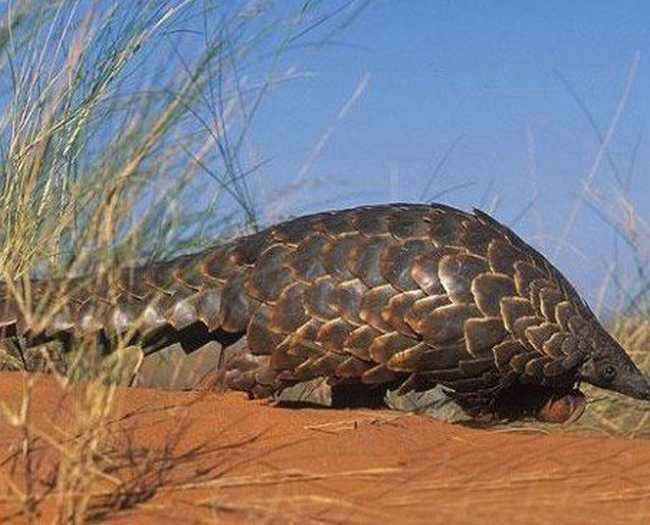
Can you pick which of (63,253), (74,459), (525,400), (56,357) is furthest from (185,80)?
(74,459)

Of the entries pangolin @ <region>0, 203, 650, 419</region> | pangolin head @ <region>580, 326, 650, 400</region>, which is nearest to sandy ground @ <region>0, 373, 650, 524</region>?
pangolin @ <region>0, 203, 650, 419</region>

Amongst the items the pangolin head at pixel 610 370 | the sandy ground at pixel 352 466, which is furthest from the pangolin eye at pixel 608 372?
the sandy ground at pixel 352 466

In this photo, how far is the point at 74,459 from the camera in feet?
10.6

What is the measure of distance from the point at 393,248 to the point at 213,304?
30.6 inches

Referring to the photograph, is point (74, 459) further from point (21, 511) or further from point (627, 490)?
point (627, 490)

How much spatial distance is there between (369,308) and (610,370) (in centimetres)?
127

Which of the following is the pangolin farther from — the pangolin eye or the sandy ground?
the sandy ground

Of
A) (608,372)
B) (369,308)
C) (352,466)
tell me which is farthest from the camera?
(608,372)

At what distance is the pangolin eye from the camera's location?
5.47 m

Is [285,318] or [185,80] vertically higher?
[185,80]

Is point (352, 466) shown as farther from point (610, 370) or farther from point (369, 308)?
point (610, 370)

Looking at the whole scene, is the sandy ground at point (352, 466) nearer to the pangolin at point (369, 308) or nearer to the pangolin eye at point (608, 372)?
the pangolin at point (369, 308)

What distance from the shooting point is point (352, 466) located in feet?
13.1

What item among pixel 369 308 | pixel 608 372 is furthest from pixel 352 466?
pixel 608 372
